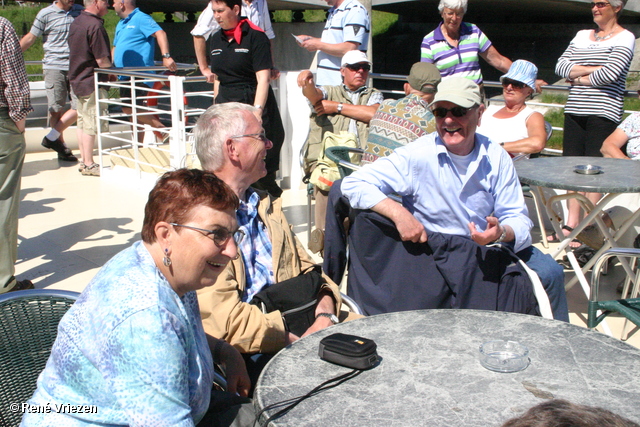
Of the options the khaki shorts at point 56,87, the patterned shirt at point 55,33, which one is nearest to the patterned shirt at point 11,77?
the khaki shorts at point 56,87

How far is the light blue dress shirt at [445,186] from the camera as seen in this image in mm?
2756

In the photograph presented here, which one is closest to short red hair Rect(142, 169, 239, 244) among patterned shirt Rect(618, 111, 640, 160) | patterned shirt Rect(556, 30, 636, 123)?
patterned shirt Rect(618, 111, 640, 160)

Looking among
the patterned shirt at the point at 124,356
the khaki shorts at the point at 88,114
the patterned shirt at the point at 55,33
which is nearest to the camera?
the patterned shirt at the point at 124,356

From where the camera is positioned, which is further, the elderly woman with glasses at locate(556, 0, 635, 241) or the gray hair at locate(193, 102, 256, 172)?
the elderly woman with glasses at locate(556, 0, 635, 241)

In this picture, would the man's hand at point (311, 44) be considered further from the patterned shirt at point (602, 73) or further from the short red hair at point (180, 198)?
the short red hair at point (180, 198)

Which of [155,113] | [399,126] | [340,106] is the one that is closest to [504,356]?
[399,126]

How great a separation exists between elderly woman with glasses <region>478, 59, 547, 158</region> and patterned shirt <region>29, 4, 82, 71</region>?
5.32m

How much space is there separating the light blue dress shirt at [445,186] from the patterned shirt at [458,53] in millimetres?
2780

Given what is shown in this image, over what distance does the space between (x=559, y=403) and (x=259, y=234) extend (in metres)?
1.66

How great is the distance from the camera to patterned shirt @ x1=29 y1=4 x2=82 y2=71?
25.4ft

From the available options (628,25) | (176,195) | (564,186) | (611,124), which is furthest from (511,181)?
(628,25)

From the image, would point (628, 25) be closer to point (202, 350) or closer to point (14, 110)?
point (14, 110)

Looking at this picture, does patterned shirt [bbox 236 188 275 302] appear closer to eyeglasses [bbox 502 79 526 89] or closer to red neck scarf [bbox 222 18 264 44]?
red neck scarf [bbox 222 18 264 44]

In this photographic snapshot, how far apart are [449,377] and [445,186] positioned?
1.25 meters
